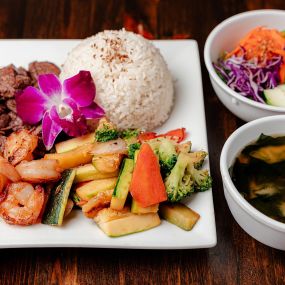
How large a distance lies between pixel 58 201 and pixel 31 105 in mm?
710

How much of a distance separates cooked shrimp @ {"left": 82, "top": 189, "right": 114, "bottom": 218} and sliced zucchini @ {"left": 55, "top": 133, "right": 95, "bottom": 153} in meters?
0.41

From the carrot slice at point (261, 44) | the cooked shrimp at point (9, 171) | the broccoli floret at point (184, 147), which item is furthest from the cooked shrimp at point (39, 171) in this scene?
the carrot slice at point (261, 44)

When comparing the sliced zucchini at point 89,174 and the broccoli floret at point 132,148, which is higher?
the broccoli floret at point 132,148

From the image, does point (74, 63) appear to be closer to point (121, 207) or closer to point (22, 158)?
point (22, 158)

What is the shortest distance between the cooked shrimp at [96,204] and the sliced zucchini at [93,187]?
0.05m

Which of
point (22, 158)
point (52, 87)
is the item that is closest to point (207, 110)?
point (52, 87)

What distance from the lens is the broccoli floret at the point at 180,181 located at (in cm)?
282

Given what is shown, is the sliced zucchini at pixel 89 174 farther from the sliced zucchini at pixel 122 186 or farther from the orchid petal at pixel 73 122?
the orchid petal at pixel 73 122

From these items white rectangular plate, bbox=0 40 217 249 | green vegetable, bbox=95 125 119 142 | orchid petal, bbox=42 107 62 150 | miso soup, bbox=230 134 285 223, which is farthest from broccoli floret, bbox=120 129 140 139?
miso soup, bbox=230 134 285 223

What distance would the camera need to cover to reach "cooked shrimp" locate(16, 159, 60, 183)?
2846mm

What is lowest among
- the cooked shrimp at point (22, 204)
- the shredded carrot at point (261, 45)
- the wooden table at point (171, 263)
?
the wooden table at point (171, 263)

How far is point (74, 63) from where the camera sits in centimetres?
344

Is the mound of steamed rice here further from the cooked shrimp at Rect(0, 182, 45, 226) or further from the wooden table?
the cooked shrimp at Rect(0, 182, 45, 226)

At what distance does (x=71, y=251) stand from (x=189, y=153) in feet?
2.68
